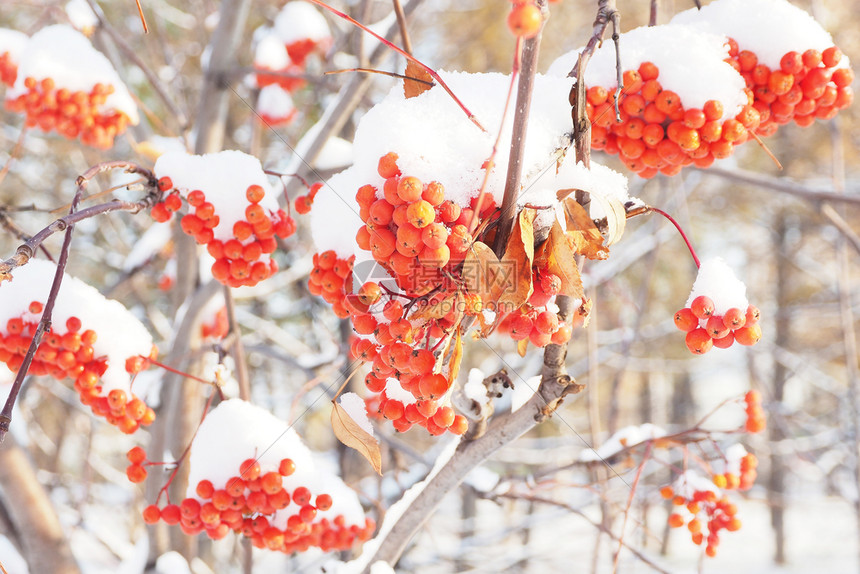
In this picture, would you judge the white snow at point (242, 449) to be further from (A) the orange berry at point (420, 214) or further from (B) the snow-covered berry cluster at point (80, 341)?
(A) the orange berry at point (420, 214)

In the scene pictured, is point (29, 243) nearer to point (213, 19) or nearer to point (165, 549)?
point (165, 549)

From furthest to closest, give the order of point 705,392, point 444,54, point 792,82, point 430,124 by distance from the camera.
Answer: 1. point 705,392
2. point 444,54
3. point 792,82
4. point 430,124

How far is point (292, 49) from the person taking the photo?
3.67 meters

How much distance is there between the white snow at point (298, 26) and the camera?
360 centimetres

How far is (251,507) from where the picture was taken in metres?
1.42

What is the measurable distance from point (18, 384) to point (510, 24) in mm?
939

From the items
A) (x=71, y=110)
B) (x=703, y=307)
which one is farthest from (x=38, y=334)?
(x=71, y=110)

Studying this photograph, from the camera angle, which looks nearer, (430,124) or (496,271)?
(496,271)

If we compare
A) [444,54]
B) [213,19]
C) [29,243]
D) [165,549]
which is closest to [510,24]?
[29,243]

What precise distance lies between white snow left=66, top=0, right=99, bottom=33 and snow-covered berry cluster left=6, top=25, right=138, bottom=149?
30.0 inches

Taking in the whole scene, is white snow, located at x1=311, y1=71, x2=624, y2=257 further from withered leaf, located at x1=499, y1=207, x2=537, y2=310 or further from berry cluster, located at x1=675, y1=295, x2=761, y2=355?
berry cluster, located at x1=675, y1=295, x2=761, y2=355

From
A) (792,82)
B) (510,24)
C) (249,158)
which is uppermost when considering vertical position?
(792,82)

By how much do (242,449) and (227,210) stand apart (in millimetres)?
608

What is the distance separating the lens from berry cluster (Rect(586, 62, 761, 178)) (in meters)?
1.20
